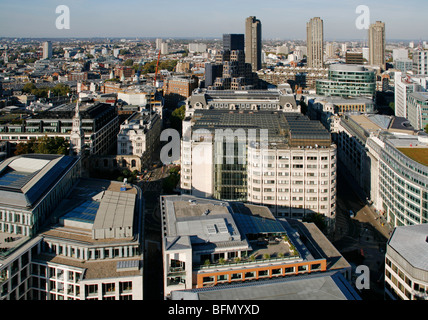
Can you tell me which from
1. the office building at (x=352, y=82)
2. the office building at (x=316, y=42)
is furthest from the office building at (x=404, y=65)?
the office building at (x=352, y=82)

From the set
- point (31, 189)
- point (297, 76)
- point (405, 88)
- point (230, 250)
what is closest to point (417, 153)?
point (230, 250)

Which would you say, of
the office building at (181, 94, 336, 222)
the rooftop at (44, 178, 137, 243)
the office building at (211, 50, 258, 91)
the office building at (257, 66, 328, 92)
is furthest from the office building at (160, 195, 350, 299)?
the office building at (257, 66, 328, 92)

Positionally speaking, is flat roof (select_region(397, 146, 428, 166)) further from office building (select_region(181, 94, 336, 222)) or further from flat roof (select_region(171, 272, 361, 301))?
flat roof (select_region(171, 272, 361, 301))

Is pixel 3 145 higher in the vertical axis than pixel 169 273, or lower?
higher

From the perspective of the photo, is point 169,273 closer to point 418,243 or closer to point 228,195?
point 418,243

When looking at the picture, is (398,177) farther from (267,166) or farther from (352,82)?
(352,82)
